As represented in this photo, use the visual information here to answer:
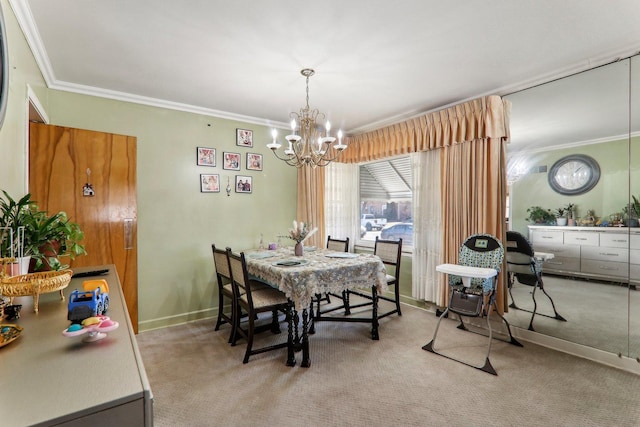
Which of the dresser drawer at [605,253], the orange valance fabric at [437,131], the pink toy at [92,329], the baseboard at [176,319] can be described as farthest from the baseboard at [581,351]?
the pink toy at [92,329]

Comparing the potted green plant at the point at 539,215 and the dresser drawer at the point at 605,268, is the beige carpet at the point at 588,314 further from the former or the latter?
the potted green plant at the point at 539,215

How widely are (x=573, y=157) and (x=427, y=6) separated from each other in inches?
79.8

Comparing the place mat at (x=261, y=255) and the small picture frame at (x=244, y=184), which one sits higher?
the small picture frame at (x=244, y=184)

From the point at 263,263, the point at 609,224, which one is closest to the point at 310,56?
the point at 263,263

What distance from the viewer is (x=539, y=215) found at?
10.00 ft

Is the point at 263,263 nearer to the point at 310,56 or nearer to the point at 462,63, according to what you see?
the point at 310,56

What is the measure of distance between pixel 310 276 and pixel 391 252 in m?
1.53

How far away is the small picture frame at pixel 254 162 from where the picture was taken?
412 centimetres

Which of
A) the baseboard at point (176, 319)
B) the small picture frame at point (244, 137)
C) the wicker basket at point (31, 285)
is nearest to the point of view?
the wicker basket at point (31, 285)

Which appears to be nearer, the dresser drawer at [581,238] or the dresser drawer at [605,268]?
the dresser drawer at [605,268]

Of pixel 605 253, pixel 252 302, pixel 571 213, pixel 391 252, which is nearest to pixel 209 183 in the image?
pixel 252 302

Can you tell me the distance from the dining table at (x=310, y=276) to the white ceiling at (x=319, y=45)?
5.64ft

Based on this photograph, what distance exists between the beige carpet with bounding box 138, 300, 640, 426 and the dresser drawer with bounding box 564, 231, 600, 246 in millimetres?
1003

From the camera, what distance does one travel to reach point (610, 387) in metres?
2.26
